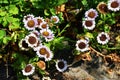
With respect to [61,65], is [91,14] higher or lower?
higher

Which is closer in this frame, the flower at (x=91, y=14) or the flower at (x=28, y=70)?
the flower at (x=28, y=70)

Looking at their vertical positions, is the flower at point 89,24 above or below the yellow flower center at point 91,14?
below

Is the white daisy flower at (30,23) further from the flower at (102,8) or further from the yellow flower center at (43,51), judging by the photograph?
the flower at (102,8)

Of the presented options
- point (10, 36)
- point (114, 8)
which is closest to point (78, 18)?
point (114, 8)

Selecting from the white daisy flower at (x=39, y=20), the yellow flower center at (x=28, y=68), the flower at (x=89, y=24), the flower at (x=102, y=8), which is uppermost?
the flower at (x=102, y=8)

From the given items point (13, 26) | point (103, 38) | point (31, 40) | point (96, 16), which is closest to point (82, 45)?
point (103, 38)

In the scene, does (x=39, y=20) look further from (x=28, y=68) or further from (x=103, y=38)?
(x=103, y=38)

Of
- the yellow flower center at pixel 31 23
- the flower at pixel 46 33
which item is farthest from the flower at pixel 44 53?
the yellow flower center at pixel 31 23

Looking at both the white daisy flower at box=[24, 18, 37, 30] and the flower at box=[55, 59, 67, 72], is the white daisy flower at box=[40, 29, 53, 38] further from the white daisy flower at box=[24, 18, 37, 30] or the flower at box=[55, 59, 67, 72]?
the flower at box=[55, 59, 67, 72]
